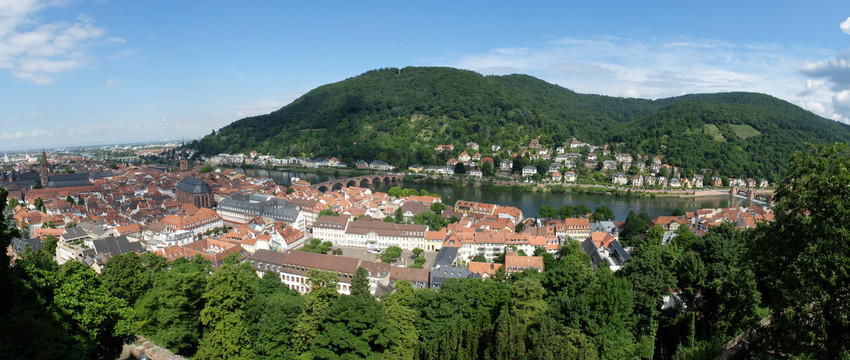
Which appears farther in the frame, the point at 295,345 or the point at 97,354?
the point at 295,345

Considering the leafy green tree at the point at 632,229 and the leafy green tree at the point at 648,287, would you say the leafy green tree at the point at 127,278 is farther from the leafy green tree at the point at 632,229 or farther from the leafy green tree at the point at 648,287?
the leafy green tree at the point at 632,229

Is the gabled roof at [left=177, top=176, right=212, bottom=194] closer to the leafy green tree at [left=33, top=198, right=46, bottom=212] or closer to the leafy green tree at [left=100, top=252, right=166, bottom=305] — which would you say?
the leafy green tree at [left=33, top=198, right=46, bottom=212]

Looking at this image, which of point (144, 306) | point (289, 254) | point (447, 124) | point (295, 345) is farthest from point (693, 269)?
point (447, 124)

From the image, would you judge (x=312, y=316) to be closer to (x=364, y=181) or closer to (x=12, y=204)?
(x=12, y=204)

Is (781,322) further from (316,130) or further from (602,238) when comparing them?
(316,130)

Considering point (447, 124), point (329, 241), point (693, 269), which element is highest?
point (447, 124)

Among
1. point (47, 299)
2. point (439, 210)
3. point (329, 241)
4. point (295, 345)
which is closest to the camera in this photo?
point (47, 299)

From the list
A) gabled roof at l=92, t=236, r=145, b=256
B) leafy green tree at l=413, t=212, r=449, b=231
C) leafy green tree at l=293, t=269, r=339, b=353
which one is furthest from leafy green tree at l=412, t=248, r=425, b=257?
gabled roof at l=92, t=236, r=145, b=256

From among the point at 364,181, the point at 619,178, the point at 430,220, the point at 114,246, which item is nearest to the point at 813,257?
the point at 430,220

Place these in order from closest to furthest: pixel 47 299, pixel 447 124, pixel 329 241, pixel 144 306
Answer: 1. pixel 47 299
2. pixel 144 306
3. pixel 329 241
4. pixel 447 124

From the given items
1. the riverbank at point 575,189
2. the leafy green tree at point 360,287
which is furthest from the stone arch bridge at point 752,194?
the leafy green tree at point 360,287
